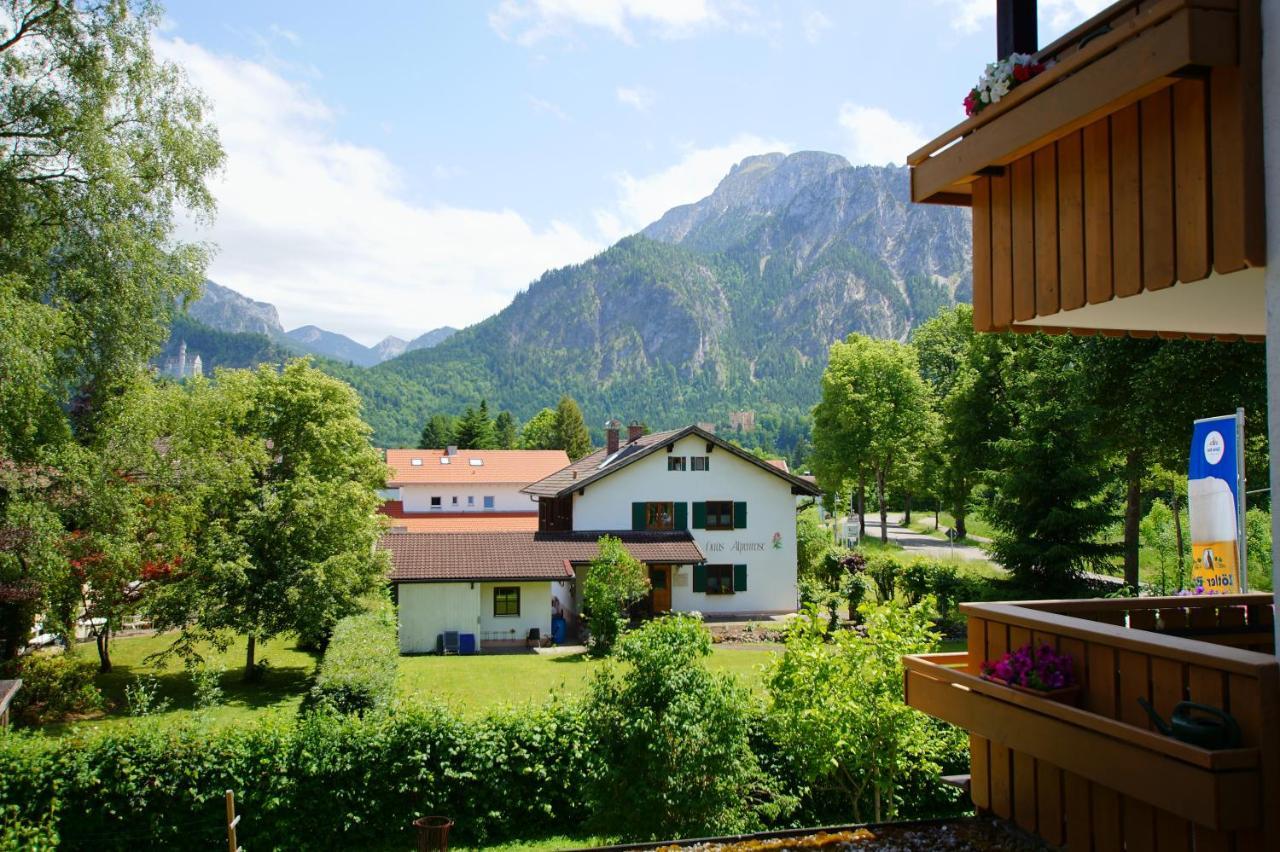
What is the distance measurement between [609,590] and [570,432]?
56.8 metres

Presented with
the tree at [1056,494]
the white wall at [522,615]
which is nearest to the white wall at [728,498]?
the white wall at [522,615]

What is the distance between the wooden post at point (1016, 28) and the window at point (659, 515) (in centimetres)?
2541

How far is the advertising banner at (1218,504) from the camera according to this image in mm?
10102

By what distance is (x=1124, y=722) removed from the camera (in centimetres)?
375

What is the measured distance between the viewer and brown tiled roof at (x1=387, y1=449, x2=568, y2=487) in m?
52.7

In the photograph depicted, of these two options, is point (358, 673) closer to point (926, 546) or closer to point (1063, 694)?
point (1063, 694)

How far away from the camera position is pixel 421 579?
24.2m

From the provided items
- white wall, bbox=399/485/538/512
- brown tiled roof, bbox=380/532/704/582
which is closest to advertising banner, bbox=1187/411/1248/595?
brown tiled roof, bbox=380/532/704/582

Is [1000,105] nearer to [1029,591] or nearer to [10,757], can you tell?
[10,757]

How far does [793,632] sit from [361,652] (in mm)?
8859

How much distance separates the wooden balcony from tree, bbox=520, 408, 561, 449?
76.3 metres

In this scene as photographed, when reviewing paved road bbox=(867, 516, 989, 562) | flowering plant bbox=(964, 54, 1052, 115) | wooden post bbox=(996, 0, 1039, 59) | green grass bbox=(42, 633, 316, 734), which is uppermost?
wooden post bbox=(996, 0, 1039, 59)

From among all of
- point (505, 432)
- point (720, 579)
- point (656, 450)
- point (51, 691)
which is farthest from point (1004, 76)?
point (505, 432)

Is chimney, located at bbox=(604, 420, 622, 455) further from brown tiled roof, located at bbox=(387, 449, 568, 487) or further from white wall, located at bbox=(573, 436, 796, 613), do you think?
brown tiled roof, located at bbox=(387, 449, 568, 487)
